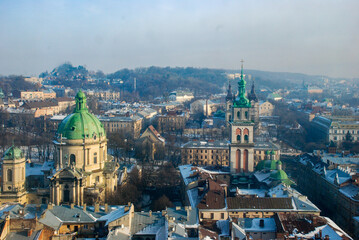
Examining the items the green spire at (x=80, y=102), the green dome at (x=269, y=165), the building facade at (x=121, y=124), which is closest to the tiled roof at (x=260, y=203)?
the green dome at (x=269, y=165)

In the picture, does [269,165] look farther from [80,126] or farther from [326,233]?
[80,126]

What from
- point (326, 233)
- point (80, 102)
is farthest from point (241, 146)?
point (326, 233)

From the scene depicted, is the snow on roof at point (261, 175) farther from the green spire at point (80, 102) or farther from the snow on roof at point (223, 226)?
the green spire at point (80, 102)

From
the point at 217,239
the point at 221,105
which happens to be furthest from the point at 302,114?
the point at 217,239

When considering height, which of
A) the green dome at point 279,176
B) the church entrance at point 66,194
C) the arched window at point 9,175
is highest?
the arched window at point 9,175

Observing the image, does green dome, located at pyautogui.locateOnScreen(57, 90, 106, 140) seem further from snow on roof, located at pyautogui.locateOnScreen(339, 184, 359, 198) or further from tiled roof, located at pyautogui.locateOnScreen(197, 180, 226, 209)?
snow on roof, located at pyautogui.locateOnScreen(339, 184, 359, 198)

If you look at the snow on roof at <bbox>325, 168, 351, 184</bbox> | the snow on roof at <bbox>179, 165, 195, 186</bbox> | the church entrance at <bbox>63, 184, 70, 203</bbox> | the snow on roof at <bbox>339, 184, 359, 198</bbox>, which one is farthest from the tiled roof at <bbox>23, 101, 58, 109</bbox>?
the snow on roof at <bbox>339, 184, 359, 198</bbox>
